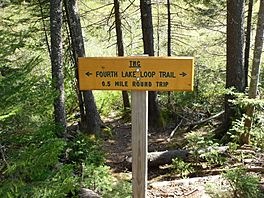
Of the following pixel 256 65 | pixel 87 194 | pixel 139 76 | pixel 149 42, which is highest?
pixel 149 42

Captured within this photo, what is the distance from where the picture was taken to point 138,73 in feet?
11.0

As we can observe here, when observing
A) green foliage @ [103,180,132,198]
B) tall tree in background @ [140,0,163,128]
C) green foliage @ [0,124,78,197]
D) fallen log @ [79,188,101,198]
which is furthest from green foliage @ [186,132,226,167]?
tall tree in background @ [140,0,163,128]

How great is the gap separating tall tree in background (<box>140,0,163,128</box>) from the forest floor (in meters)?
0.54

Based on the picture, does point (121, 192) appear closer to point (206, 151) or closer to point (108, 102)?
point (206, 151)

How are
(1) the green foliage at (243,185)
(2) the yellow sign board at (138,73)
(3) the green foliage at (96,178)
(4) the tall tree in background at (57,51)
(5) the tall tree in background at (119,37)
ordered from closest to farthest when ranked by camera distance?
(2) the yellow sign board at (138,73)
(1) the green foliage at (243,185)
(3) the green foliage at (96,178)
(4) the tall tree in background at (57,51)
(5) the tall tree in background at (119,37)

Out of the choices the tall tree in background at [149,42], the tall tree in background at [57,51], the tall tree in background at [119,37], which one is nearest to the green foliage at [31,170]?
the tall tree in background at [57,51]

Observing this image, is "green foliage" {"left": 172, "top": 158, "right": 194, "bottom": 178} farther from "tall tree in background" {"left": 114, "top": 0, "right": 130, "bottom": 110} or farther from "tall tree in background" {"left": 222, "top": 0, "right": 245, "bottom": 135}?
"tall tree in background" {"left": 114, "top": 0, "right": 130, "bottom": 110}

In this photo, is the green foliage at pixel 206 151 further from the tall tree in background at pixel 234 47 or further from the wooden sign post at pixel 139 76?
the wooden sign post at pixel 139 76

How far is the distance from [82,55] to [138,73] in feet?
19.7

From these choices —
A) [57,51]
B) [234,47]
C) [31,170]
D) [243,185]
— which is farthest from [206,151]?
[31,170]

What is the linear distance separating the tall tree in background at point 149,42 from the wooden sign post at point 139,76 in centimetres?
686

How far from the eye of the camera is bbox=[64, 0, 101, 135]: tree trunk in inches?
349

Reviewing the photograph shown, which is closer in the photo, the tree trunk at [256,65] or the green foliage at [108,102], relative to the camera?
the tree trunk at [256,65]

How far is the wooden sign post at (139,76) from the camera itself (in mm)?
3297
